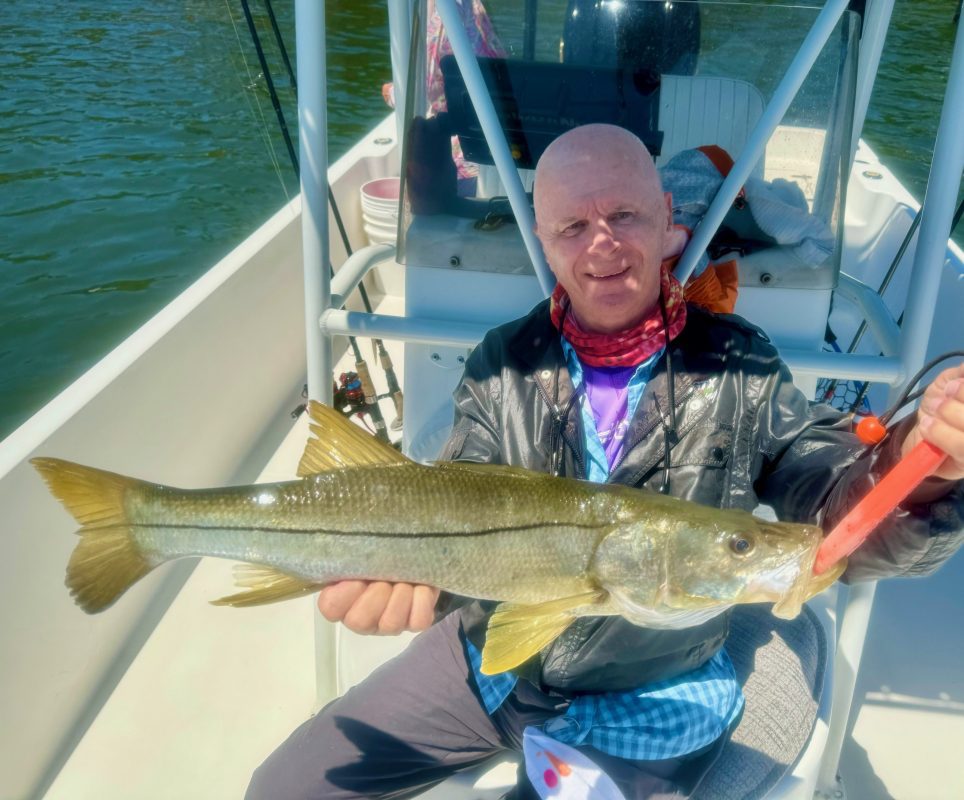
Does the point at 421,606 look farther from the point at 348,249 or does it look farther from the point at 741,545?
the point at 348,249

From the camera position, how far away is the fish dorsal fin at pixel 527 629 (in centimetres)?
173

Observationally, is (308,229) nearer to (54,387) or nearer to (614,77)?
(614,77)

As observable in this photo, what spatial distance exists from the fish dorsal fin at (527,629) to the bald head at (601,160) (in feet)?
3.59

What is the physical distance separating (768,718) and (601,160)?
1697 millimetres

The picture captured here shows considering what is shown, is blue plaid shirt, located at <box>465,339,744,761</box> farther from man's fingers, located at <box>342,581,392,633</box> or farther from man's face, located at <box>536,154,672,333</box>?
man's fingers, located at <box>342,581,392,633</box>

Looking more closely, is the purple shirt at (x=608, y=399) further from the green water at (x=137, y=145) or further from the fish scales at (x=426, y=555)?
the green water at (x=137, y=145)

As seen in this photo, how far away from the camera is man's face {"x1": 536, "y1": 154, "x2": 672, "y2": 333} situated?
2.08 m

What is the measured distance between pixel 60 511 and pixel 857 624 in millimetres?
2845

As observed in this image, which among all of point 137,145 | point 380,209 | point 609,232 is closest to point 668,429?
point 609,232

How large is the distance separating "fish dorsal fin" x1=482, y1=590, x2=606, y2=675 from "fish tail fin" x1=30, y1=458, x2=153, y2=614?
908 mm

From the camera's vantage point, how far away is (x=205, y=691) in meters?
3.28

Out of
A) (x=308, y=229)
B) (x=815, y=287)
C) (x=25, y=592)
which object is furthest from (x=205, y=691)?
(x=815, y=287)

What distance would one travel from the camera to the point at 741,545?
1689 mm

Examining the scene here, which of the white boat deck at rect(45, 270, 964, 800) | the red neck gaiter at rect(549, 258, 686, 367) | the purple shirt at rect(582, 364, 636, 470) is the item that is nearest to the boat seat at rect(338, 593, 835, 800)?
the white boat deck at rect(45, 270, 964, 800)
